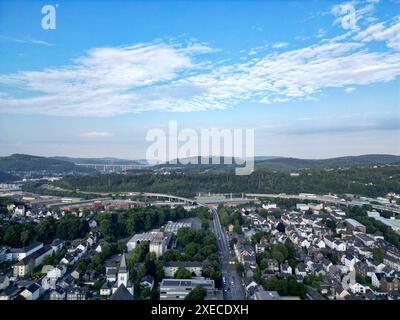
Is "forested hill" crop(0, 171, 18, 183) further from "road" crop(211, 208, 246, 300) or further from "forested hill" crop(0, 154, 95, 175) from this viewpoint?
"road" crop(211, 208, 246, 300)

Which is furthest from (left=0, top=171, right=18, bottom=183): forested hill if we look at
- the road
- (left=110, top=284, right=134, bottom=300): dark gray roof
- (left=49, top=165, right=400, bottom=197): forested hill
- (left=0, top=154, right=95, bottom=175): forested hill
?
(left=110, top=284, right=134, bottom=300): dark gray roof

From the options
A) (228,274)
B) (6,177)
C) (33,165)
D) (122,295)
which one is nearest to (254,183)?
(228,274)

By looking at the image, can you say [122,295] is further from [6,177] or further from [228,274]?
[6,177]

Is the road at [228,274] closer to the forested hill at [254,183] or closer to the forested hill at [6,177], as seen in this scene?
the forested hill at [254,183]
